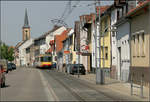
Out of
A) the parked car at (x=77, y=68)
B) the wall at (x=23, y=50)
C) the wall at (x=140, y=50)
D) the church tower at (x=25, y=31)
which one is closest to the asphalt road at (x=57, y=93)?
the wall at (x=140, y=50)

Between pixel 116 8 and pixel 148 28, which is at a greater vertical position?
pixel 116 8

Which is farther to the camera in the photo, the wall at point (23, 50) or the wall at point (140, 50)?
the wall at point (23, 50)

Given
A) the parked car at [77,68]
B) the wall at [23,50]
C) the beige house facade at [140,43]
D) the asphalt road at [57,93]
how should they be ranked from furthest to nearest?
the wall at [23,50] < the parked car at [77,68] < the beige house facade at [140,43] < the asphalt road at [57,93]

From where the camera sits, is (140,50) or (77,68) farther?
(77,68)

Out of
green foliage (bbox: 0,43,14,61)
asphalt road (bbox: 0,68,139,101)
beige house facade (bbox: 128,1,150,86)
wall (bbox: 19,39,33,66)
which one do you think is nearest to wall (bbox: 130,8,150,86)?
beige house facade (bbox: 128,1,150,86)

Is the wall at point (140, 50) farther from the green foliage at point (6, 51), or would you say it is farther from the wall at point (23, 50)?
the wall at point (23, 50)

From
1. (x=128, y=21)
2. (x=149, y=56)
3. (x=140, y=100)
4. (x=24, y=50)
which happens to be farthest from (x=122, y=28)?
(x=24, y=50)

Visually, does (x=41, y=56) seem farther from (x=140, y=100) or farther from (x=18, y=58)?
(x=18, y=58)

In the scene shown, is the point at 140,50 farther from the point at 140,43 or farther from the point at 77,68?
the point at 77,68

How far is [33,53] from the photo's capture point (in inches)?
5886

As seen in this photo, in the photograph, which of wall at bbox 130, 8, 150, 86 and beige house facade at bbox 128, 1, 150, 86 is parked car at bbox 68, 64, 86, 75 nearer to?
beige house facade at bbox 128, 1, 150, 86

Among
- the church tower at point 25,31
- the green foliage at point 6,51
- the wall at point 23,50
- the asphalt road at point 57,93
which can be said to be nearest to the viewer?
the asphalt road at point 57,93

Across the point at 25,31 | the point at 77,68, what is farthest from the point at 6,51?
the point at 77,68

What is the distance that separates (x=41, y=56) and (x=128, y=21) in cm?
5253
